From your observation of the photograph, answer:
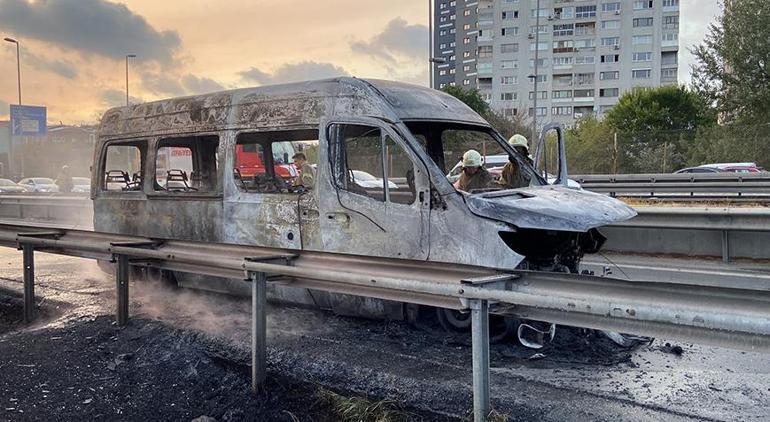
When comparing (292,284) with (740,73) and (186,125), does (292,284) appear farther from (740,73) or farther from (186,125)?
(740,73)

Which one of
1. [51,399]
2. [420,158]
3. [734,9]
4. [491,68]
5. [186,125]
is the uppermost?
[491,68]

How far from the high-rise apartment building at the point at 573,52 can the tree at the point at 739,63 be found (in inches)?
1898

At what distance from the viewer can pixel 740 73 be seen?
29.1 m

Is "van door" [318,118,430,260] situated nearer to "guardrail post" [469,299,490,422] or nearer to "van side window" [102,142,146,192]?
"guardrail post" [469,299,490,422]

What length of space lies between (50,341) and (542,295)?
170 inches

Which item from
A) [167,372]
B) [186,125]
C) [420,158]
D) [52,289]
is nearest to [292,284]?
[167,372]

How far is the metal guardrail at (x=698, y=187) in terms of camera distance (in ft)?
56.3

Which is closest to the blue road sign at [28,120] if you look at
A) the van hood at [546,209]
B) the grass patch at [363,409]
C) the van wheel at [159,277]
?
the van wheel at [159,277]

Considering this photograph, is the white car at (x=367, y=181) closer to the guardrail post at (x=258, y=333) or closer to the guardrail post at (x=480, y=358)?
the guardrail post at (x=258, y=333)

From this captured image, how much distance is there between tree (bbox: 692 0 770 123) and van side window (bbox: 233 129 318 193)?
93.3 feet

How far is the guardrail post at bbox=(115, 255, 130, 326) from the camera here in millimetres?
5520

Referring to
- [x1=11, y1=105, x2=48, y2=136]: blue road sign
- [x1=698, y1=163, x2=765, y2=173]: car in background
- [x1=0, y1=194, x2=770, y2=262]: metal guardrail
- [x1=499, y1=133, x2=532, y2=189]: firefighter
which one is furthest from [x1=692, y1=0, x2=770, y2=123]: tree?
[x1=11, y1=105, x2=48, y2=136]: blue road sign

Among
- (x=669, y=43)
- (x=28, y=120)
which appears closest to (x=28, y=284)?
(x=28, y=120)

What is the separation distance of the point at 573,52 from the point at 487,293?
85.4 metres
